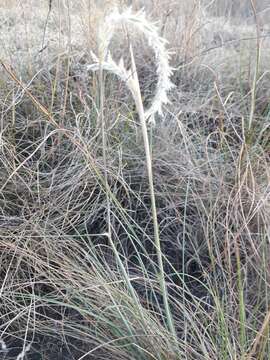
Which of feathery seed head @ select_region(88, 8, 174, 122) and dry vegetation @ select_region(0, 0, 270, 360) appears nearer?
feathery seed head @ select_region(88, 8, 174, 122)

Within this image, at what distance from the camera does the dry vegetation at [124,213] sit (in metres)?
0.95

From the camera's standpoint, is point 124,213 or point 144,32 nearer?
point 144,32

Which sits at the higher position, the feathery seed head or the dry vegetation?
the feathery seed head

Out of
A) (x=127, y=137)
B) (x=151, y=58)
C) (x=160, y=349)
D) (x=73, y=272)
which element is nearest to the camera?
(x=160, y=349)

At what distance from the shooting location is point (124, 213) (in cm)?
128

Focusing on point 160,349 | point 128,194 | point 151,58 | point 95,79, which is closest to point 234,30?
point 151,58

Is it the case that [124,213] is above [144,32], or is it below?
below

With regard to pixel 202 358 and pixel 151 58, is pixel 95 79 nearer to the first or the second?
pixel 151 58

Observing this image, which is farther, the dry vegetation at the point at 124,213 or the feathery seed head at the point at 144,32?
the dry vegetation at the point at 124,213

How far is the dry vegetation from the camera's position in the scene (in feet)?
3.12

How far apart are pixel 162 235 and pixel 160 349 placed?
431mm

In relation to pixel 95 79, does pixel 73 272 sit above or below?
below

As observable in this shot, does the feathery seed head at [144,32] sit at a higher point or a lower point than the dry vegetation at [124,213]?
higher

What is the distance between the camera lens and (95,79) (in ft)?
5.03
